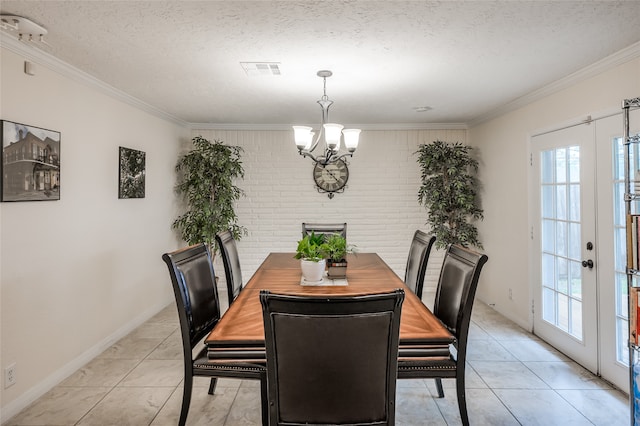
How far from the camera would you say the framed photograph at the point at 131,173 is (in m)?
3.35

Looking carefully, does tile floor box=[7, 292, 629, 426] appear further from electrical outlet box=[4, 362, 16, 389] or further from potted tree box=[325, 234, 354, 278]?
potted tree box=[325, 234, 354, 278]

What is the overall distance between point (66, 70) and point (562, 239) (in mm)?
4220

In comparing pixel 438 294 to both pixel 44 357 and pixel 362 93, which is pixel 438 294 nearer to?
pixel 362 93

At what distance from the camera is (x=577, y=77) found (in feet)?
9.09

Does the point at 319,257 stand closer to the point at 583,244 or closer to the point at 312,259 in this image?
the point at 312,259

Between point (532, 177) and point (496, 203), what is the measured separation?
2.38 feet

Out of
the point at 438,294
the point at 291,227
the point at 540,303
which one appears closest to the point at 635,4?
the point at 438,294

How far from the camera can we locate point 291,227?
4965mm

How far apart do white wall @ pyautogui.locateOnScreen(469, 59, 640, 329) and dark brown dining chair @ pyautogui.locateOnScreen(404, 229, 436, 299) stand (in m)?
1.45

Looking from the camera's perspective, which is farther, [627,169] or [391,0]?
[627,169]

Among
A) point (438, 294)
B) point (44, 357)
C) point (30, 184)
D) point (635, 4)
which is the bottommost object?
point (44, 357)

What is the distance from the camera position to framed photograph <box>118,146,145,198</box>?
3.35 metres

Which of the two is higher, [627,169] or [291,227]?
[627,169]

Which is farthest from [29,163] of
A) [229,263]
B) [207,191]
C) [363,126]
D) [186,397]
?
[363,126]
